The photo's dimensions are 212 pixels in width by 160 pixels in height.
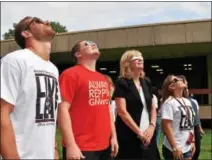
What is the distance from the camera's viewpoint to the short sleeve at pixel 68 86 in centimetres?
411

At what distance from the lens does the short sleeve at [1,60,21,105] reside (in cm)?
275

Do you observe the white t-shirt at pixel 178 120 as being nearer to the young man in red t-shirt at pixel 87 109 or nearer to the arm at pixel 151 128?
the arm at pixel 151 128

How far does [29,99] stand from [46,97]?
0.44ft

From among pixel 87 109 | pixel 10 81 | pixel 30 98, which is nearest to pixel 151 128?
pixel 87 109

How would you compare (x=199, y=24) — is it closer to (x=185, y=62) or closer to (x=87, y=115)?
(x=185, y=62)

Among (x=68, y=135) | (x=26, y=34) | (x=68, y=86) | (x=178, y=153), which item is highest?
(x=26, y=34)

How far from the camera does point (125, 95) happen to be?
5207mm

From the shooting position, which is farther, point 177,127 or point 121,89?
point 177,127

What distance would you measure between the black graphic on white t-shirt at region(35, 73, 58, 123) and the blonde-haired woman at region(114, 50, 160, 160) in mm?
2164

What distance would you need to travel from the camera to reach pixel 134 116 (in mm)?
5207

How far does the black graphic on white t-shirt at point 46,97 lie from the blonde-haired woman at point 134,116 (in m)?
2.16

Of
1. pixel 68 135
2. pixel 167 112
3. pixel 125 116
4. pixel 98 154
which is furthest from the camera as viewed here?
pixel 167 112

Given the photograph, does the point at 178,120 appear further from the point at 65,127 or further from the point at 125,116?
the point at 65,127

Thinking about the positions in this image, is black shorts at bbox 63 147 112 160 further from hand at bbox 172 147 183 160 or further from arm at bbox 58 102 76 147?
hand at bbox 172 147 183 160
